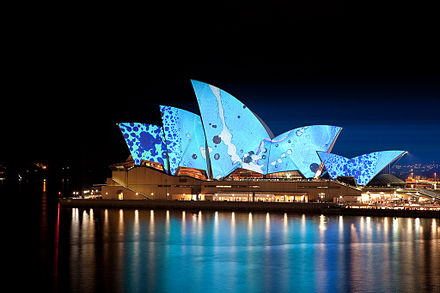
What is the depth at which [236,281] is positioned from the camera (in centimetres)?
1880

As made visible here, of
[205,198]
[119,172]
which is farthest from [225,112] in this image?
[119,172]

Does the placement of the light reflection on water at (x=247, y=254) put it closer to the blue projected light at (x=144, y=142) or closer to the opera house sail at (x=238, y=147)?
the opera house sail at (x=238, y=147)

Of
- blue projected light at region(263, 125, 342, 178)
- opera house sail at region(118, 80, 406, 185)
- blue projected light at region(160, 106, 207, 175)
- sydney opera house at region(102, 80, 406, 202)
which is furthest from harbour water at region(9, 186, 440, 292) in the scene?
blue projected light at region(160, 106, 207, 175)

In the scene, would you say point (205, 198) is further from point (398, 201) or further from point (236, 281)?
point (236, 281)

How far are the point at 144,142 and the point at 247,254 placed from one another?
21.1 metres

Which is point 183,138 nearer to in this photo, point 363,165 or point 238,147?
point 238,147

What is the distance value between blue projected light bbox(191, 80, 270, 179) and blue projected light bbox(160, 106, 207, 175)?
1.37 meters

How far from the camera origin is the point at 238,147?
136 ft

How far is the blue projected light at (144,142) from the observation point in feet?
138

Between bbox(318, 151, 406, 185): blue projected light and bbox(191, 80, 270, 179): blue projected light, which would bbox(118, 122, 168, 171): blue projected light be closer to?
bbox(191, 80, 270, 179): blue projected light

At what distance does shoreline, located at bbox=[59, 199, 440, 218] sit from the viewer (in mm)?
36344

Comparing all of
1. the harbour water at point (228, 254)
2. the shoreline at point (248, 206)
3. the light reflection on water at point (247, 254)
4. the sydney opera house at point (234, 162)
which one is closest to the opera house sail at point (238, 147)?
the sydney opera house at point (234, 162)

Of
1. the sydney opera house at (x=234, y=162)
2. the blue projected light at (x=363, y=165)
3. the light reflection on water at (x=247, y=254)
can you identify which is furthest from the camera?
the blue projected light at (x=363, y=165)

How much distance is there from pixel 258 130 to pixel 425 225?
561 inches
